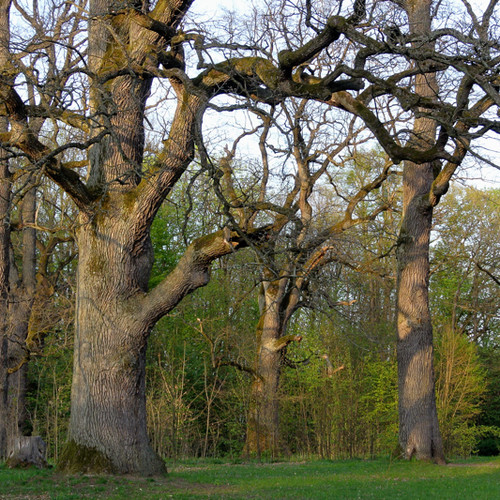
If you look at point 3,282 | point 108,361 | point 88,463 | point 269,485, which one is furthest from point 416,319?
point 3,282

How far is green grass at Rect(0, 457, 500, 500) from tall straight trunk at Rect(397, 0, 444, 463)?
1.50m

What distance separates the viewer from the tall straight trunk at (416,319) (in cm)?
1326

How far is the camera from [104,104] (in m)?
9.27

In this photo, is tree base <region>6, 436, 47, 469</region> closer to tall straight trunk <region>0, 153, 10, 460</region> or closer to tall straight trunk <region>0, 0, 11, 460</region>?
tall straight trunk <region>0, 0, 11, 460</region>

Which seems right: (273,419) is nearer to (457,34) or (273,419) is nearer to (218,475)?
(218,475)

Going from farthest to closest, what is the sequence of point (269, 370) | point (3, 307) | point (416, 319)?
point (269, 370) → point (3, 307) → point (416, 319)

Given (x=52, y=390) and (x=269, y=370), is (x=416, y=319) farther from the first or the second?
(x=52, y=390)

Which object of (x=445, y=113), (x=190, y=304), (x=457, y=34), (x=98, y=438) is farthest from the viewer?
(x=190, y=304)

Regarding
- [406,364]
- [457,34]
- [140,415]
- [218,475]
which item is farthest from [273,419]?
[457,34]

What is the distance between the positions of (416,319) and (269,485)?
19.8 feet

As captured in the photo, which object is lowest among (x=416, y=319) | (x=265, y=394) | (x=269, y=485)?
(x=269, y=485)

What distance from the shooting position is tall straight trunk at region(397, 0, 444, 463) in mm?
13258

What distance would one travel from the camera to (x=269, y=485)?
8.98 metres

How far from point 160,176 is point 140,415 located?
3476 mm
